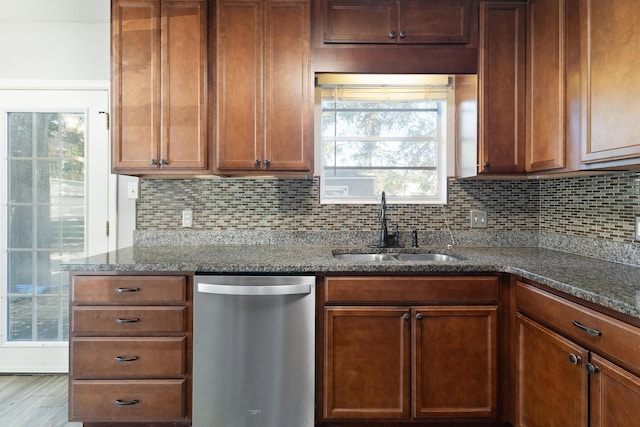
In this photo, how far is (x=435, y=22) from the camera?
207 centimetres

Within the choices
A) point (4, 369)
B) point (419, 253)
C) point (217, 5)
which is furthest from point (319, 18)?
point (4, 369)

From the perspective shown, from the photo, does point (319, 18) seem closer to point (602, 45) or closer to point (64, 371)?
point (602, 45)

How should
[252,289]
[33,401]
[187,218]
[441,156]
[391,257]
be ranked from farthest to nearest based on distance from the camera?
[441,156], [187,218], [391,257], [33,401], [252,289]

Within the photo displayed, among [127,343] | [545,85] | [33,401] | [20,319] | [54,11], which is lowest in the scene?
[33,401]

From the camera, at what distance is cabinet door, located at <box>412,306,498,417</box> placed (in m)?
1.73

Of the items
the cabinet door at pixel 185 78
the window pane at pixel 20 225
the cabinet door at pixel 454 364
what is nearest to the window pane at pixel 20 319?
the window pane at pixel 20 225

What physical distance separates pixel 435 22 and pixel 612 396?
1883 mm

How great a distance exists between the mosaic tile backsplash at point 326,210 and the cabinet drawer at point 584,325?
0.82m

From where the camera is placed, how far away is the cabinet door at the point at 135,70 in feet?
6.63

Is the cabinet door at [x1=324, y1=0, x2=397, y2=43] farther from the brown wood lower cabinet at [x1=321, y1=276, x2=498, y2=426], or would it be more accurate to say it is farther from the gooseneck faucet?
the brown wood lower cabinet at [x1=321, y1=276, x2=498, y2=426]

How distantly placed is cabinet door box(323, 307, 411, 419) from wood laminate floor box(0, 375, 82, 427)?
1.39 m

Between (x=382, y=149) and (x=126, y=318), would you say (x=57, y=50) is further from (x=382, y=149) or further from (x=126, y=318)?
(x=382, y=149)

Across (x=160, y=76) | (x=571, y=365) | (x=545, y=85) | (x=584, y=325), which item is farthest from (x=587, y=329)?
(x=160, y=76)

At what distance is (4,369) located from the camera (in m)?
2.43
